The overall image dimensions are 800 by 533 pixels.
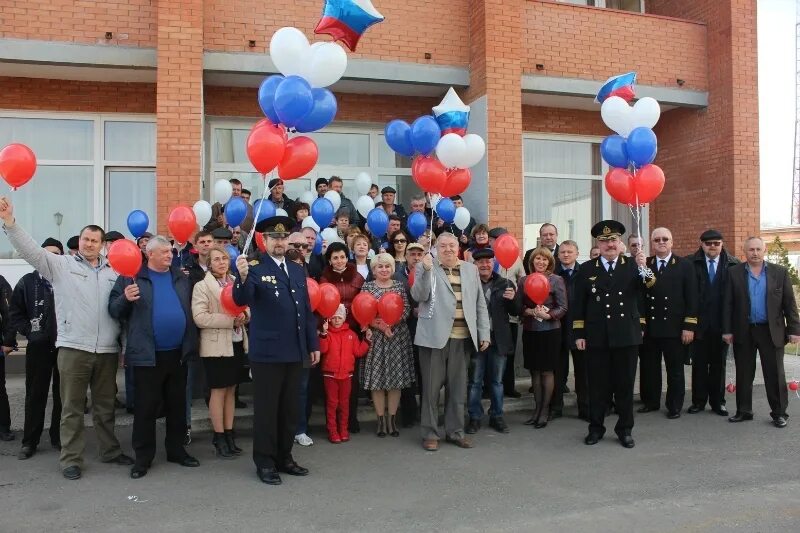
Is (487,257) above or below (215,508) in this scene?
above

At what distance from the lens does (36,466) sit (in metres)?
5.46

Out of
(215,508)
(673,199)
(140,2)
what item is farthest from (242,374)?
(673,199)

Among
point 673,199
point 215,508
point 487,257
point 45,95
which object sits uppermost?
point 45,95

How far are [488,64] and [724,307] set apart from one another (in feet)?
16.6

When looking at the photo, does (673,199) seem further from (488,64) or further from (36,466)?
(36,466)

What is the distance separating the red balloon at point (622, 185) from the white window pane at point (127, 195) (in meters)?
7.10

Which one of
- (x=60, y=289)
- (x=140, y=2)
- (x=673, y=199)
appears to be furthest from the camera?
(x=673, y=199)

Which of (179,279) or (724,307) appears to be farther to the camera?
(724,307)

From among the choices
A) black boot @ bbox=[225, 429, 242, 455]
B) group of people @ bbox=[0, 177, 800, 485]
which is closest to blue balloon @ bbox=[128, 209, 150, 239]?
group of people @ bbox=[0, 177, 800, 485]

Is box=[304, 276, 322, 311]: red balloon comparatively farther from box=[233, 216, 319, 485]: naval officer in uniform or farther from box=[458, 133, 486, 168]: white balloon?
box=[458, 133, 486, 168]: white balloon

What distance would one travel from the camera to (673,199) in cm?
1251

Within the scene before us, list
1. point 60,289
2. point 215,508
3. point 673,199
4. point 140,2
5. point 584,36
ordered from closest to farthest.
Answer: point 215,508 < point 60,289 < point 140,2 < point 584,36 < point 673,199

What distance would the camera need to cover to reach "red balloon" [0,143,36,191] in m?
5.29

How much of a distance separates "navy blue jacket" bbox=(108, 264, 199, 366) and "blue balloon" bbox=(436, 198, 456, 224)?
12.9ft
